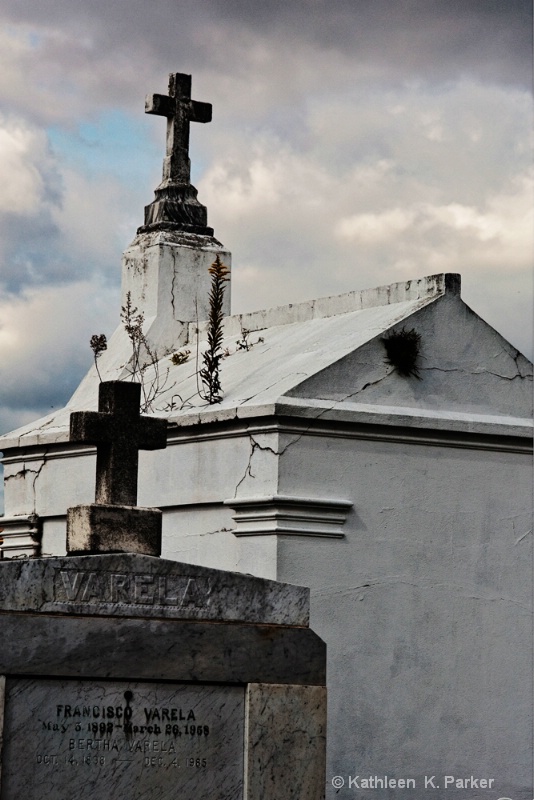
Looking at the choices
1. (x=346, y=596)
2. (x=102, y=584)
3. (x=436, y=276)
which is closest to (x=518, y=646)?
(x=346, y=596)

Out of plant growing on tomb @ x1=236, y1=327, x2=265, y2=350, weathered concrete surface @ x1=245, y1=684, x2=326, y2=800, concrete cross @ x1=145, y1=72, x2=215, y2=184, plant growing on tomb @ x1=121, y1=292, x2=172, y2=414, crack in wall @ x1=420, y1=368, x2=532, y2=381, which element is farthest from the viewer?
concrete cross @ x1=145, y1=72, x2=215, y2=184

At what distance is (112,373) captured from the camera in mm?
12609

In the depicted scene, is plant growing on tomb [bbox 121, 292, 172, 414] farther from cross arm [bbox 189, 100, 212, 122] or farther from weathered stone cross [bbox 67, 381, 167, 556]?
weathered stone cross [bbox 67, 381, 167, 556]

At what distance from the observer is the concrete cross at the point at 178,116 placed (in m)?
13.1

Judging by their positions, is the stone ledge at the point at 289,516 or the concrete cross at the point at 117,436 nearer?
the concrete cross at the point at 117,436

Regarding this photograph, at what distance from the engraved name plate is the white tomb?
247 cm

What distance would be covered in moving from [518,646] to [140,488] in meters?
2.89

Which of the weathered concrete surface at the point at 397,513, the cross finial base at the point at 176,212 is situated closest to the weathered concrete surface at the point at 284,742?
the weathered concrete surface at the point at 397,513

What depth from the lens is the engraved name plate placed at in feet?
22.3

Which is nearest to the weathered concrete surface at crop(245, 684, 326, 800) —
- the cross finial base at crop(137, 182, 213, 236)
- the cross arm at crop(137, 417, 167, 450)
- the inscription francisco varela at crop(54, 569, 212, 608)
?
the inscription francisco varela at crop(54, 569, 212, 608)

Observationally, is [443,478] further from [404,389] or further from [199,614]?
[199,614]

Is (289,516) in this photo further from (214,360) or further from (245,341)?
(245,341)

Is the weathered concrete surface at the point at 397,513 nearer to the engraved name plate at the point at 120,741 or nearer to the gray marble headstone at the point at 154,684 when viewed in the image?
the gray marble headstone at the point at 154,684

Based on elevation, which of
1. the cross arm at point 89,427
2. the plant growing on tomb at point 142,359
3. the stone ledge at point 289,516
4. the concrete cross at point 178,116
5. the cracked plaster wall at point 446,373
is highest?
the concrete cross at point 178,116
